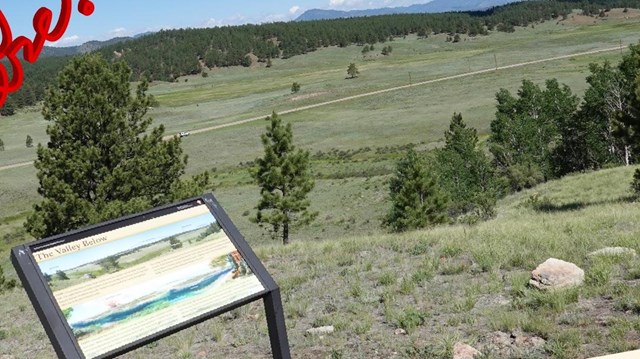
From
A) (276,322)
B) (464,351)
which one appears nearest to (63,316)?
(276,322)

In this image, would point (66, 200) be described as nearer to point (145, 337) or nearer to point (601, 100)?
point (145, 337)

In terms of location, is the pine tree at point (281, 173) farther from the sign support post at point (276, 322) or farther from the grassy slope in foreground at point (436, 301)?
the sign support post at point (276, 322)

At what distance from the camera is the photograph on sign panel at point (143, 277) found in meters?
6.18

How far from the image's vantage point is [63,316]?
237 inches

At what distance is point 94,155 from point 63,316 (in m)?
19.8

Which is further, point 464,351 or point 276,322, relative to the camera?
point 464,351

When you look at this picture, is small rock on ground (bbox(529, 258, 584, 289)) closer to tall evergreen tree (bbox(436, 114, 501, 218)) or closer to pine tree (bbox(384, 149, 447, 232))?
pine tree (bbox(384, 149, 447, 232))

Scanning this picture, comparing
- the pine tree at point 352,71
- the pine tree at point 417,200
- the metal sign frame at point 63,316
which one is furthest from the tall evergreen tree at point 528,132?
the pine tree at point 352,71

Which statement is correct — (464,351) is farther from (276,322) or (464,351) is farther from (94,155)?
(94,155)

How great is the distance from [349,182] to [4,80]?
49.5 meters

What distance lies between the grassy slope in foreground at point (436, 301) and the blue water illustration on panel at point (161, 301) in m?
3.15

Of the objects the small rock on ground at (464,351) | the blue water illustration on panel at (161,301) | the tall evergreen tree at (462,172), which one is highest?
the blue water illustration on panel at (161,301)

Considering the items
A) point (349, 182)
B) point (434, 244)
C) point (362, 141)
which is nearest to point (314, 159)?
point (362, 141)

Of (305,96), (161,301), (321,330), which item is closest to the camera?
(161,301)
